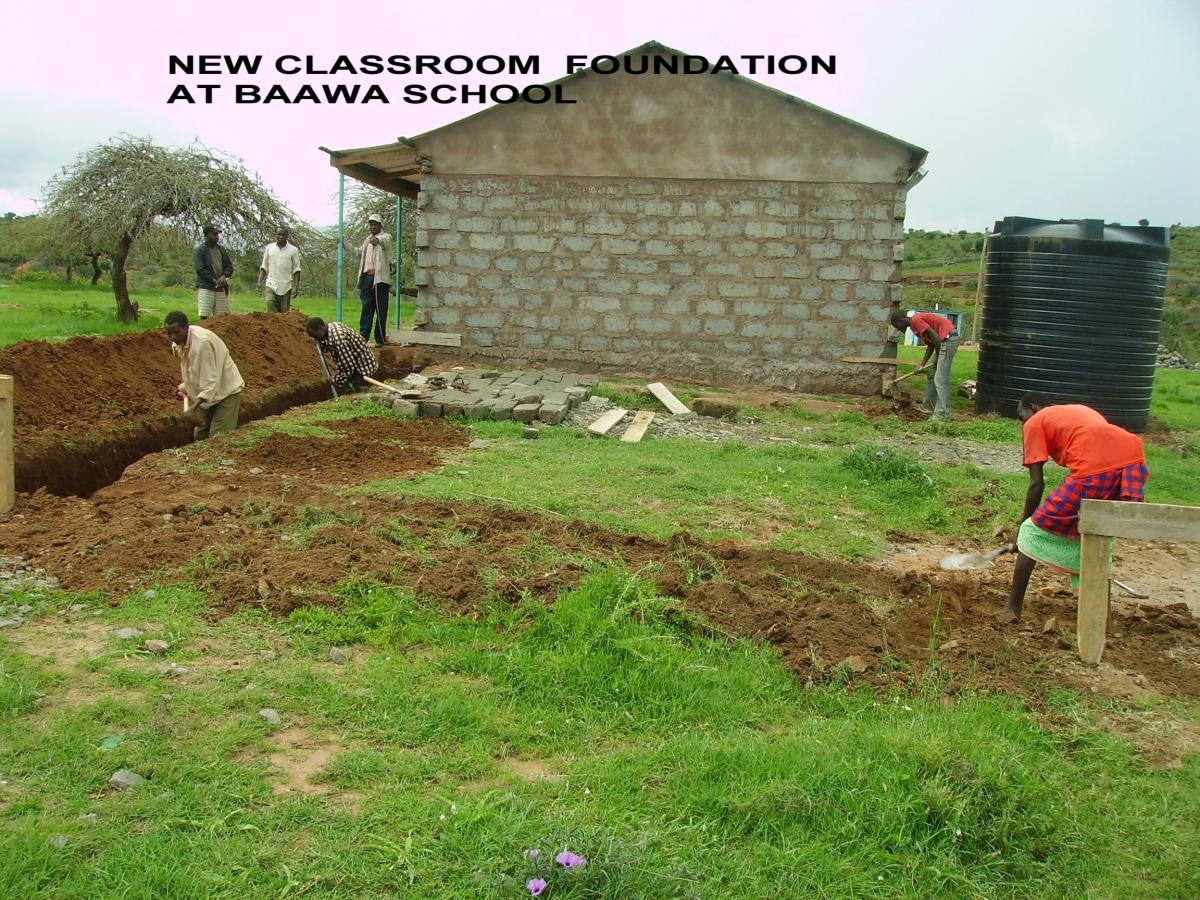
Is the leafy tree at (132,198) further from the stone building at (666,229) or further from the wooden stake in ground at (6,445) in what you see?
the wooden stake in ground at (6,445)

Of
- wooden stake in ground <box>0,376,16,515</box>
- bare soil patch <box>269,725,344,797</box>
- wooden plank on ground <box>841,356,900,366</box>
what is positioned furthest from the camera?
wooden plank on ground <box>841,356,900,366</box>

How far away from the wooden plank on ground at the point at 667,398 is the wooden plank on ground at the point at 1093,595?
7.08 m

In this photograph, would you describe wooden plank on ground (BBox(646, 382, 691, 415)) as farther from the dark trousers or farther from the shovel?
the shovel

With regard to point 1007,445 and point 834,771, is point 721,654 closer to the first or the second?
point 834,771

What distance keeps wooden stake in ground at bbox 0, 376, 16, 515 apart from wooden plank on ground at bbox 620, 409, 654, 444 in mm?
5484

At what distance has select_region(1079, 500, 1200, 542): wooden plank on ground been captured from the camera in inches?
181

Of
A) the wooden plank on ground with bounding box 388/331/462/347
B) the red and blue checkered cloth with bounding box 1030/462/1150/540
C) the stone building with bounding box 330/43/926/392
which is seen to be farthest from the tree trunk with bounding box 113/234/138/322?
the red and blue checkered cloth with bounding box 1030/462/1150/540

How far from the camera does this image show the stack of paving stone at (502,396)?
34.4ft

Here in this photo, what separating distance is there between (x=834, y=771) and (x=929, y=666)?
53.3 inches

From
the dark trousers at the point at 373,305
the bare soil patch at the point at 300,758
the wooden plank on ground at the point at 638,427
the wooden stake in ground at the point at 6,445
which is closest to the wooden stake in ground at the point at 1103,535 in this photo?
the bare soil patch at the point at 300,758

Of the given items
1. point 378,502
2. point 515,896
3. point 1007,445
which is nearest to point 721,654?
point 515,896

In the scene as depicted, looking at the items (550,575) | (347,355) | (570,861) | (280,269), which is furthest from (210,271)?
(570,861)

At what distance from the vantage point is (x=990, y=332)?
1333 centimetres

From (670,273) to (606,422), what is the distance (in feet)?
13.5
